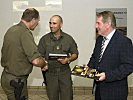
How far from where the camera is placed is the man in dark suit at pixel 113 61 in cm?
238

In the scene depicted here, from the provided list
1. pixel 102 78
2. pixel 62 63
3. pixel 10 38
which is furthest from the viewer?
pixel 62 63

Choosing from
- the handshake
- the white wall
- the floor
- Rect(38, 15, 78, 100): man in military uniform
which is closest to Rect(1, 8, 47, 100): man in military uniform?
the handshake

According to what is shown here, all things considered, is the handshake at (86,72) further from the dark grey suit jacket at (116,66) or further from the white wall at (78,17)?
the white wall at (78,17)

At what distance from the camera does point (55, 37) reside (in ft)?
11.6

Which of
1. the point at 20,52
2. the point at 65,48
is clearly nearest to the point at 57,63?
the point at 65,48

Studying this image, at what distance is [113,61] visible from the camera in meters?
2.47

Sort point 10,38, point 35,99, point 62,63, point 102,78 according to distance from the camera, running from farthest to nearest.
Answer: point 35,99 < point 62,63 < point 10,38 < point 102,78

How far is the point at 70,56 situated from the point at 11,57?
1026 millimetres

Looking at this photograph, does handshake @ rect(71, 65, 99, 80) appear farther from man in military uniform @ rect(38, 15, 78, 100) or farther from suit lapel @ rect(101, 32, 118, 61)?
man in military uniform @ rect(38, 15, 78, 100)

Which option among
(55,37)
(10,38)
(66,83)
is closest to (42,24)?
(55,37)

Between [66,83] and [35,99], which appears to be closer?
[66,83]

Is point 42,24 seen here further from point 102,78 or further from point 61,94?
point 102,78

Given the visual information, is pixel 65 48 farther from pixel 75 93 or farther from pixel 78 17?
pixel 75 93

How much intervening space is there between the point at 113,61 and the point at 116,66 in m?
0.06
